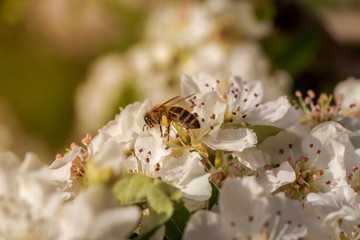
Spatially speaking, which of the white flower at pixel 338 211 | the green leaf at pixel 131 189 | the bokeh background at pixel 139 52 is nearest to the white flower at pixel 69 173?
the green leaf at pixel 131 189

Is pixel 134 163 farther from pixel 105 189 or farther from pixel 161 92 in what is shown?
pixel 161 92

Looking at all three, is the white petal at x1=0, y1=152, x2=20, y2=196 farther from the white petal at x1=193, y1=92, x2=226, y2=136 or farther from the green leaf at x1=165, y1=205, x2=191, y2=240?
the white petal at x1=193, y1=92, x2=226, y2=136

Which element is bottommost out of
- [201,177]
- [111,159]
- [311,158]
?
[311,158]

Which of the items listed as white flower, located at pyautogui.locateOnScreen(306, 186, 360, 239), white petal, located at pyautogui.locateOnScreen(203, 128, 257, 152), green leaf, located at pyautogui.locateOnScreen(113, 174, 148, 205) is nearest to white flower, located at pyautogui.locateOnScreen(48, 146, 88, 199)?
green leaf, located at pyautogui.locateOnScreen(113, 174, 148, 205)

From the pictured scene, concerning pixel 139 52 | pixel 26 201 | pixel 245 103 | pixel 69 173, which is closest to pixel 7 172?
pixel 26 201

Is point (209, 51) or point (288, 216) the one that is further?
point (209, 51)

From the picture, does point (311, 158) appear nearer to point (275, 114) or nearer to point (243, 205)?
point (275, 114)

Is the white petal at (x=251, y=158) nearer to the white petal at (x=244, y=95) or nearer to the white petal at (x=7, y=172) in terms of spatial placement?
the white petal at (x=244, y=95)

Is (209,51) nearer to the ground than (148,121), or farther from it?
nearer to the ground
